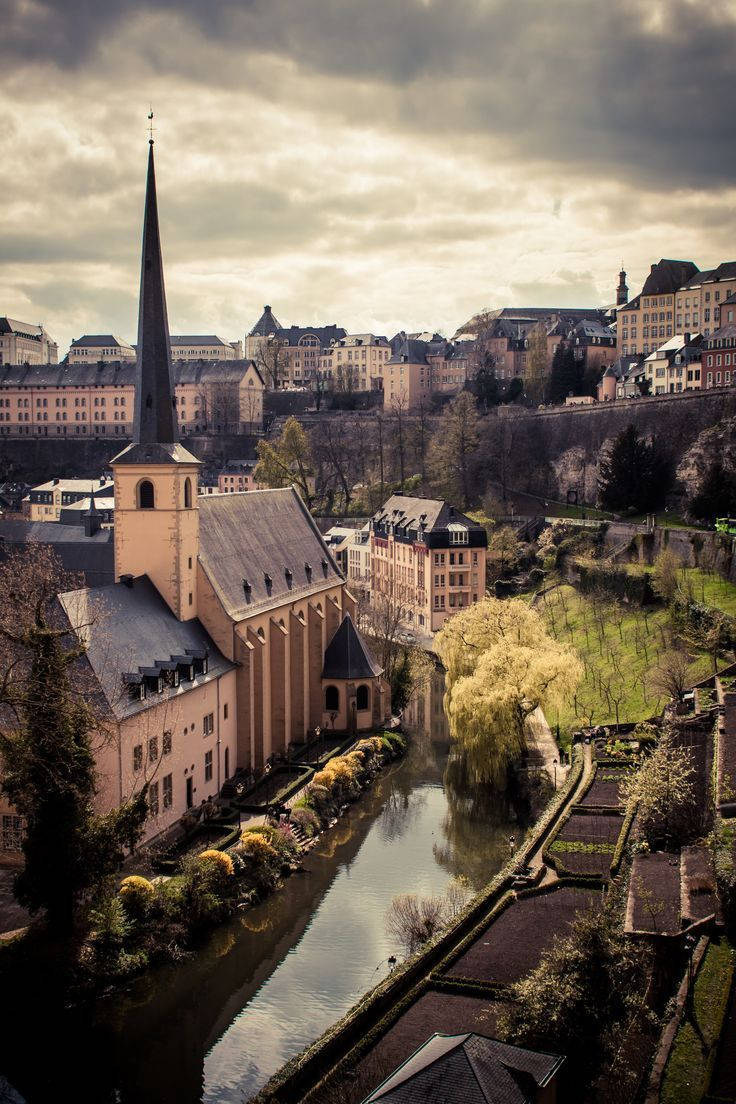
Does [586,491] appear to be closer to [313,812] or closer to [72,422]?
[313,812]

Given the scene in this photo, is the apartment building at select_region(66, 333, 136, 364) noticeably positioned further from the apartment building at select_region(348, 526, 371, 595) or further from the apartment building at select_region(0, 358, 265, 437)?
the apartment building at select_region(348, 526, 371, 595)

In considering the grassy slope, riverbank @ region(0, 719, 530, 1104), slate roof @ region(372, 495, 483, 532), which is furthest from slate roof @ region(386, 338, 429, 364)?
riverbank @ region(0, 719, 530, 1104)

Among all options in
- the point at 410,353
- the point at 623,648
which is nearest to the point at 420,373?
the point at 410,353

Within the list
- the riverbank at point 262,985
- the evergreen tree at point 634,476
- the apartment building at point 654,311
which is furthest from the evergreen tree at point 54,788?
the apartment building at point 654,311

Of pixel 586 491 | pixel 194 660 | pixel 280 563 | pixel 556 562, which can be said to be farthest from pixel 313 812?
pixel 586 491

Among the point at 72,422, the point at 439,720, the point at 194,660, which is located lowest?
the point at 439,720

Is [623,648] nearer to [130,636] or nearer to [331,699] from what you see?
[331,699]
